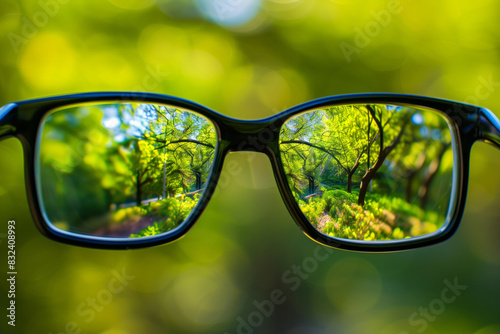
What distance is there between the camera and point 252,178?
1.24 meters

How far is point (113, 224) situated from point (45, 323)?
104 cm

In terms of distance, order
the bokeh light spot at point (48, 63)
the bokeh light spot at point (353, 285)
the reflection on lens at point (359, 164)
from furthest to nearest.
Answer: the bokeh light spot at point (353, 285) < the bokeh light spot at point (48, 63) < the reflection on lens at point (359, 164)

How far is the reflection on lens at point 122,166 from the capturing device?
1.53 ft

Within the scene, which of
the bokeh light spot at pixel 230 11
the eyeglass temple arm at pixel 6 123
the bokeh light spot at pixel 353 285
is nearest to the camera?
the eyeglass temple arm at pixel 6 123

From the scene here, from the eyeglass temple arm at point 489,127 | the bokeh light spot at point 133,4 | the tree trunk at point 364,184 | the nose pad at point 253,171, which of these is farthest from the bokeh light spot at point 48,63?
the eyeglass temple arm at point 489,127

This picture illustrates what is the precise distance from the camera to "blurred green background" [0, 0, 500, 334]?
1.13 metres

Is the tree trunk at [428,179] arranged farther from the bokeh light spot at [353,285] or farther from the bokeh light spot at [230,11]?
the bokeh light spot at [230,11]

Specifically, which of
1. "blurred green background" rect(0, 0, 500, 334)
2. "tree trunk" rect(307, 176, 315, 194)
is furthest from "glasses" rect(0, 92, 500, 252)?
"blurred green background" rect(0, 0, 500, 334)


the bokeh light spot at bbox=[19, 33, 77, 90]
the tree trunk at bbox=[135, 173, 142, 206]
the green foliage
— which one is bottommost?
the green foliage

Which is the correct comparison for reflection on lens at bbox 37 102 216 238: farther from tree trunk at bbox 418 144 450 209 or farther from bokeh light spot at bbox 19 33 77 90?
bokeh light spot at bbox 19 33 77 90

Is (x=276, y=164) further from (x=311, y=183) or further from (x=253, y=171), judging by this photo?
(x=253, y=171)

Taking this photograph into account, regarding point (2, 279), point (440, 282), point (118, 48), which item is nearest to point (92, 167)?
point (118, 48)

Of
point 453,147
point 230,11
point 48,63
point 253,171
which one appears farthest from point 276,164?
point 48,63

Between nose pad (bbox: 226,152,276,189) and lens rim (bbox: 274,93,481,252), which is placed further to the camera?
nose pad (bbox: 226,152,276,189)
